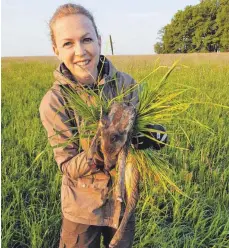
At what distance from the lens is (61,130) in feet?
4.26

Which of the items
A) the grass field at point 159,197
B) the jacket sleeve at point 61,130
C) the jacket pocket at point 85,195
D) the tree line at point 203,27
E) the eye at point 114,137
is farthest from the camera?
the tree line at point 203,27

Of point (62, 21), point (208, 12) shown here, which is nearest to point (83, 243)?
point (62, 21)

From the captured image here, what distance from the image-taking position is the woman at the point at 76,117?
1.32 meters

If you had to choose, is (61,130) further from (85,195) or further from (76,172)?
(85,195)

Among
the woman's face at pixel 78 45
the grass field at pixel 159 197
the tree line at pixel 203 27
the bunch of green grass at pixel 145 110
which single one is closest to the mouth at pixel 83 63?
the woman's face at pixel 78 45

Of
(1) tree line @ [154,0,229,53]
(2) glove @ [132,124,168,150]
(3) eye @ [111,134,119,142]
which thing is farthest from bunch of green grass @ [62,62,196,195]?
(1) tree line @ [154,0,229,53]

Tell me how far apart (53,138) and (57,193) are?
1.14m

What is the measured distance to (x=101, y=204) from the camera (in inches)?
55.8

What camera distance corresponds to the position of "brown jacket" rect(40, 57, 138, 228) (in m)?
1.32

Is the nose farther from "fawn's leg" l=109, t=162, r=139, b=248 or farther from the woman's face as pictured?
"fawn's leg" l=109, t=162, r=139, b=248

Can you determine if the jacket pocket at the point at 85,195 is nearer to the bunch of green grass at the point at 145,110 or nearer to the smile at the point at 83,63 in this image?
the bunch of green grass at the point at 145,110

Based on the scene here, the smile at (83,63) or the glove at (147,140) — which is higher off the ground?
the smile at (83,63)

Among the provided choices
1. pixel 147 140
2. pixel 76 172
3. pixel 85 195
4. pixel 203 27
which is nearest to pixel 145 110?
pixel 147 140

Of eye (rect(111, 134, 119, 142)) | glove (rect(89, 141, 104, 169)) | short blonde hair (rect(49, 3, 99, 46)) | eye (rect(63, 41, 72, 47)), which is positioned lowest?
glove (rect(89, 141, 104, 169))
